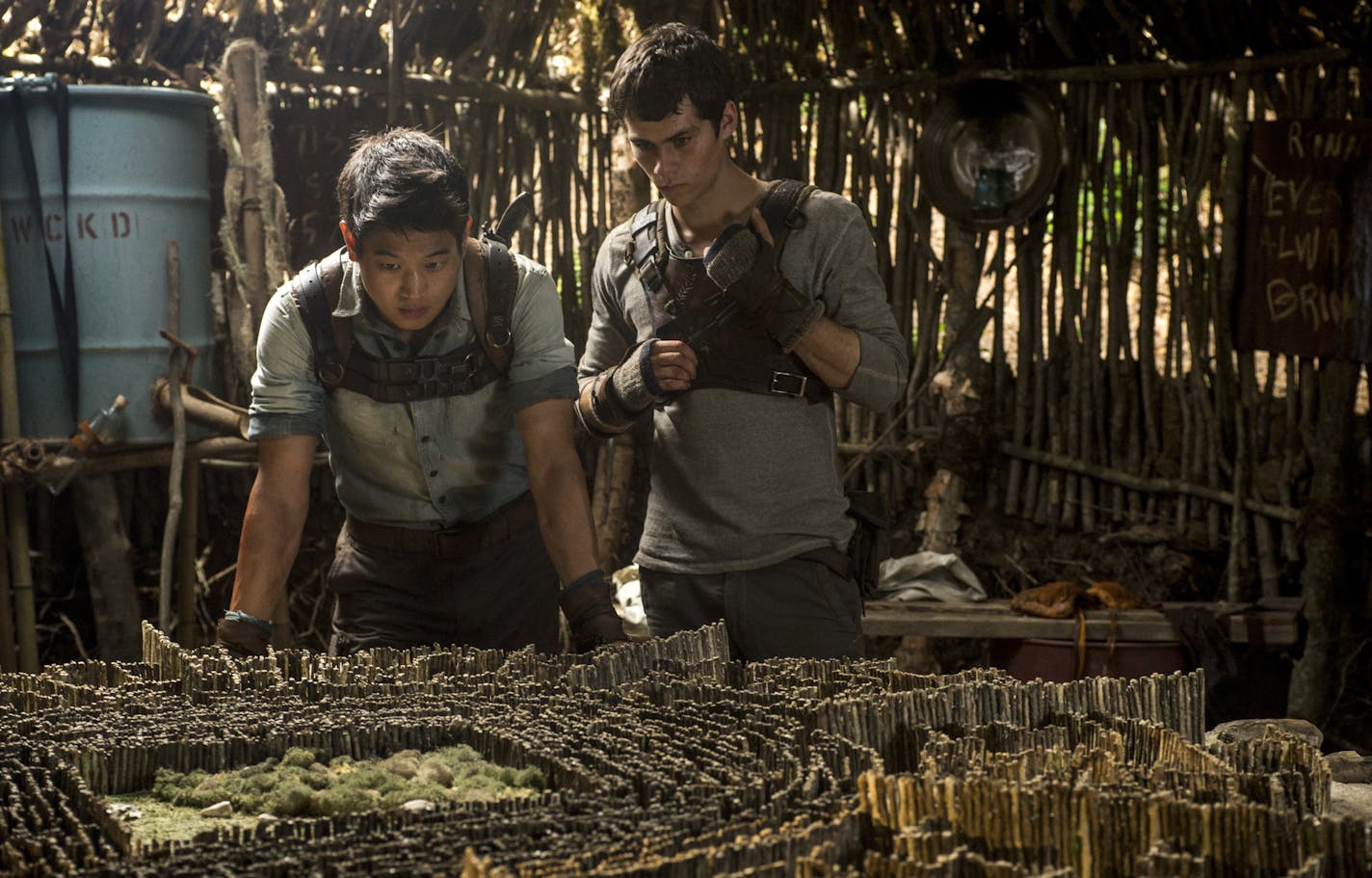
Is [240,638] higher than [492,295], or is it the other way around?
[492,295]

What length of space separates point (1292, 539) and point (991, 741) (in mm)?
3777

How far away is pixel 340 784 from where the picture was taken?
82.8 inches

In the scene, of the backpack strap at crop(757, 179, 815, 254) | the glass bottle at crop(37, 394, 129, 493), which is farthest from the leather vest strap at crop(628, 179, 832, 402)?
the glass bottle at crop(37, 394, 129, 493)

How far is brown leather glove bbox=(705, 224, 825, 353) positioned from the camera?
9.74 ft

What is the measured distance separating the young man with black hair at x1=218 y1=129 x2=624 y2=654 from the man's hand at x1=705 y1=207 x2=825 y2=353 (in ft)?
1.40

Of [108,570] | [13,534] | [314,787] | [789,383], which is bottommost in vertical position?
[108,570]

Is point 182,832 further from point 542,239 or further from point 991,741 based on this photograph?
point 542,239

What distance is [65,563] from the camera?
5.62 metres

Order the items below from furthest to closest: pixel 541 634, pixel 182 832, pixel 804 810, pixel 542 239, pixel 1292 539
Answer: pixel 542 239 < pixel 1292 539 < pixel 541 634 < pixel 182 832 < pixel 804 810

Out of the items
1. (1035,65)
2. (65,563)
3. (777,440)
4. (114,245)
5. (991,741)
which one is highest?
(1035,65)

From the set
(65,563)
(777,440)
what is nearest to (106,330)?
(65,563)

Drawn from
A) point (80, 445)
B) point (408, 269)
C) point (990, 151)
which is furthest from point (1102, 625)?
point (80, 445)

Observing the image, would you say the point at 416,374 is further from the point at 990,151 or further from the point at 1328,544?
the point at 1328,544

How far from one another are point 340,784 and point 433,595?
4.09 ft
